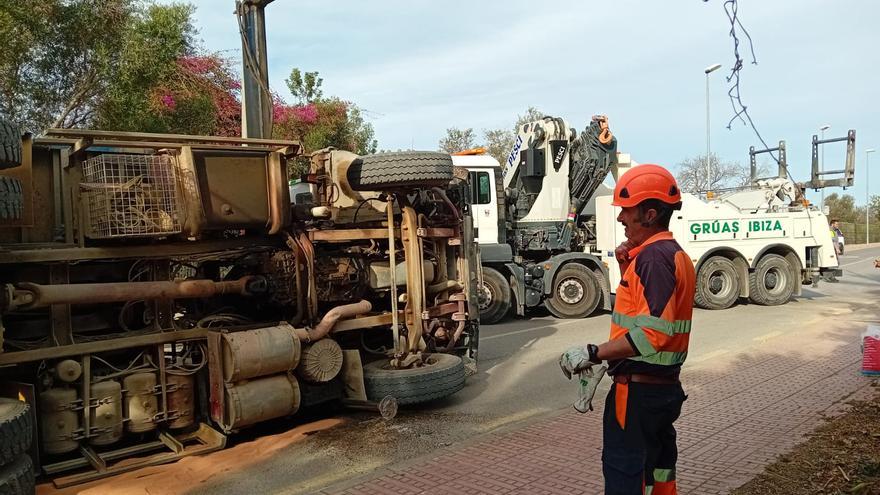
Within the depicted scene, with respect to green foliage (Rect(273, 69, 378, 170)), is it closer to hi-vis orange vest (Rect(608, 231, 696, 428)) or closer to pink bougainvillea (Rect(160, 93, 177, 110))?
pink bougainvillea (Rect(160, 93, 177, 110))

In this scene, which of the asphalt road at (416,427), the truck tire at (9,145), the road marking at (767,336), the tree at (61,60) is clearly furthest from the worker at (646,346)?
the tree at (61,60)

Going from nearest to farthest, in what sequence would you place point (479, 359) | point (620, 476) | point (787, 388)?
point (620, 476) < point (787, 388) < point (479, 359)

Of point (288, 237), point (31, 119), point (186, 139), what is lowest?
point (288, 237)

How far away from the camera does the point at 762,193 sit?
14.9 metres

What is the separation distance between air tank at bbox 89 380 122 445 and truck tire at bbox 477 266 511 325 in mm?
7848

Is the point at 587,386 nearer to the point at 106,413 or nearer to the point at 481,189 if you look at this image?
the point at 106,413

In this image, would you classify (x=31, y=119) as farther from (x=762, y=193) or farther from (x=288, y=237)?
(x=762, y=193)

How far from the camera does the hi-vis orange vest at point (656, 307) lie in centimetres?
276

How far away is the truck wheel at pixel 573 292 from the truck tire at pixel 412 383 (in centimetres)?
702

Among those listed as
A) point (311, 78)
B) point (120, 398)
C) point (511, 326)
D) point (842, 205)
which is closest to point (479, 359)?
point (511, 326)

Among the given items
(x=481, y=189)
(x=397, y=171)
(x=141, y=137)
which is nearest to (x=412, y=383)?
(x=397, y=171)

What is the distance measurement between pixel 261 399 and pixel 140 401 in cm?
90

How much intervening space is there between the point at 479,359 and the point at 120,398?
4.85 meters

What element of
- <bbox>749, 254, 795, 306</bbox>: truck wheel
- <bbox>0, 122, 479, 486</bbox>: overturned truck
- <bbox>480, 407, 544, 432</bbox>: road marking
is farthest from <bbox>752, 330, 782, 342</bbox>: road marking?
<bbox>0, 122, 479, 486</bbox>: overturned truck
